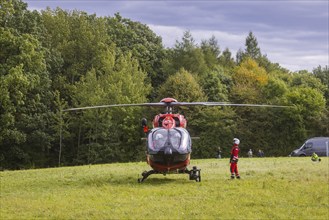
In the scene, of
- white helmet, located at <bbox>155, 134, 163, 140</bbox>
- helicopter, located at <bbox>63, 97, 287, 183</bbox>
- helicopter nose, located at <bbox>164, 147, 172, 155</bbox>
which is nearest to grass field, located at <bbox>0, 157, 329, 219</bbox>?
helicopter, located at <bbox>63, 97, 287, 183</bbox>

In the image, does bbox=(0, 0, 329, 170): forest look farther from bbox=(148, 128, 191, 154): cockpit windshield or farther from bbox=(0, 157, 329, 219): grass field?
bbox=(148, 128, 191, 154): cockpit windshield

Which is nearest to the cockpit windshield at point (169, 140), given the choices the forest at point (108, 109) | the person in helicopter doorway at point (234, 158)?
the person in helicopter doorway at point (234, 158)

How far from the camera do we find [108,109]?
51719 millimetres

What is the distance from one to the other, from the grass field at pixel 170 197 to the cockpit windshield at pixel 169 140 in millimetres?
1347

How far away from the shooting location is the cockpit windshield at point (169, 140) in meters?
17.8

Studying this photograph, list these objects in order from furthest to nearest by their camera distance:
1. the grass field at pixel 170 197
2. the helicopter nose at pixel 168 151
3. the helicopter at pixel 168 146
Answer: the helicopter at pixel 168 146, the helicopter nose at pixel 168 151, the grass field at pixel 170 197

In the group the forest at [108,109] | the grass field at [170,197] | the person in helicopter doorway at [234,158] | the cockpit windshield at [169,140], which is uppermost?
the forest at [108,109]

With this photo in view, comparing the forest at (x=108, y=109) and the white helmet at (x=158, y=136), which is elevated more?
the forest at (x=108, y=109)

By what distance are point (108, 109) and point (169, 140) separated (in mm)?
34394

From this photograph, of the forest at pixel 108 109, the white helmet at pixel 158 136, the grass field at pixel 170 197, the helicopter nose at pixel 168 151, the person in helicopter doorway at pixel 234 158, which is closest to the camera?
the grass field at pixel 170 197

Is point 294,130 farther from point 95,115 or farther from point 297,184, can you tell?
point 297,184

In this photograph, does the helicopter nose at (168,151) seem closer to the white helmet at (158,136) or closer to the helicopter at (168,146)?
the helicopter at (168,146)

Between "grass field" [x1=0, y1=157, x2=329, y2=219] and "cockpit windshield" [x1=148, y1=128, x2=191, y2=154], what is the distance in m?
1.35

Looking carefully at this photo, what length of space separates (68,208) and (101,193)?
2.65 meters
